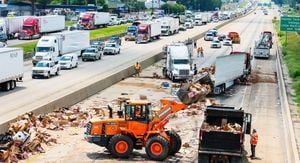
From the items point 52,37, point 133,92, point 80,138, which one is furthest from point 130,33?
point 80,138

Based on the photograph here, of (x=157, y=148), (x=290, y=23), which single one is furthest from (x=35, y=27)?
(x=157, y=148)

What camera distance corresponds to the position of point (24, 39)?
96.9m

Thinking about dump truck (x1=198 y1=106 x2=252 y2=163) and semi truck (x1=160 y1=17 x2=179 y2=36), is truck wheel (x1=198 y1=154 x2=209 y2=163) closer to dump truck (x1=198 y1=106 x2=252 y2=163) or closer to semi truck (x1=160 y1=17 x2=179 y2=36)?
dump truck (x1=198 y1=106 x2=252 y2=163)

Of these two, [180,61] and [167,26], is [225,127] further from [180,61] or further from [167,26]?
[167,26]

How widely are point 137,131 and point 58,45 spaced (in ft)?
143

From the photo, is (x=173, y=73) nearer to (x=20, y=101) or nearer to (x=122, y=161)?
(x=20, y=101)

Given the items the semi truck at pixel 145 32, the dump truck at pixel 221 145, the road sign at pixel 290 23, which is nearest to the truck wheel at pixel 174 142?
the dump truck at pixel 221 145

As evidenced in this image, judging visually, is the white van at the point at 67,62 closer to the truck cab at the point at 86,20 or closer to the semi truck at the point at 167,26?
the semi truck at the point at 167,26

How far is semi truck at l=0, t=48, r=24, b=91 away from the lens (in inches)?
1773

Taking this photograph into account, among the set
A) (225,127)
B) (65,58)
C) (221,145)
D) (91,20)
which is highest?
(91,20)

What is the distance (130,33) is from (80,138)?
7980 cm

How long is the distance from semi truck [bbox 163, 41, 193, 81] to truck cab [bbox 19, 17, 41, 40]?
41.8m

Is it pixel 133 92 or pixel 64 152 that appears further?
pixel 133 92

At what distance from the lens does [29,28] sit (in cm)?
9781
